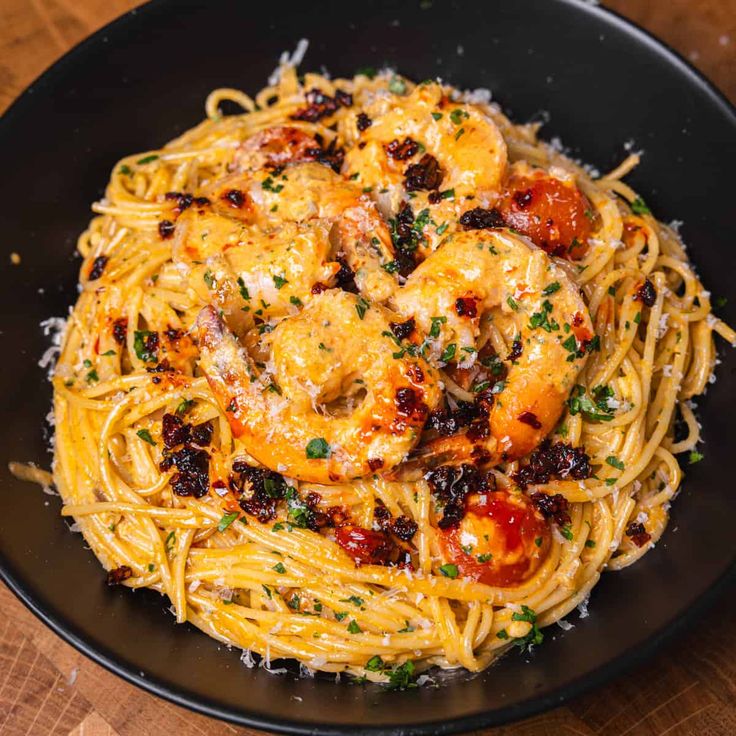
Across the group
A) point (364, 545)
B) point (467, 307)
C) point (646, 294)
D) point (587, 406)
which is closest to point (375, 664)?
point (364, 545)

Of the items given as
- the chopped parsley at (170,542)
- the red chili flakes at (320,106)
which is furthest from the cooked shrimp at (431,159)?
the chopped parsley at (170,542)

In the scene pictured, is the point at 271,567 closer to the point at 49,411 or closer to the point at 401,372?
the point at 401,372

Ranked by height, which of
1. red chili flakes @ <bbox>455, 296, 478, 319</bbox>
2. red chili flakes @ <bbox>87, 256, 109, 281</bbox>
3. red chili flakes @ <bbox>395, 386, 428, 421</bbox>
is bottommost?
red chili flakes @ <bbox>87, 256, 109, 281</bbox>

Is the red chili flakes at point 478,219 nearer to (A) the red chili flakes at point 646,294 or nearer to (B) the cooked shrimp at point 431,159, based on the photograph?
(B) the cooked shrimp at point 431,159

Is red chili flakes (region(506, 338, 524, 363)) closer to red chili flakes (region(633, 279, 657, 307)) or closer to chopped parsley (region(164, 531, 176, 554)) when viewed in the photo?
red chili flakes (region(633, 279, 657, 307))

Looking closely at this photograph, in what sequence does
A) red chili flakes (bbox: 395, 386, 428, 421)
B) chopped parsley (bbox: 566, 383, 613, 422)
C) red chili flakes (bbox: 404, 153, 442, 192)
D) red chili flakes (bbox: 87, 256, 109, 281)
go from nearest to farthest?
red chili flakes (bbox: 395, 386, 428, 421) < chopped parsley (bbox: 566, 383, 613, 422) < red chili flakes (bbox: 404, 153, 442, 192) < red chili flakes (bbox: 87, 256, 109, 281)

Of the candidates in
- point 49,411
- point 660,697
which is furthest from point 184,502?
point 660,697

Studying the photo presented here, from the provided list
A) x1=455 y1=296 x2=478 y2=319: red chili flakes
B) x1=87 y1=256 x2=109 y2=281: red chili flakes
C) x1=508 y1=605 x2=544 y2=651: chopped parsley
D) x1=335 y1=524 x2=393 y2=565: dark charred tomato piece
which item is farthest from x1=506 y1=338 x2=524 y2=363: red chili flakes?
x1=87 y1=256 x2=109 y2=281: red chili flakes
